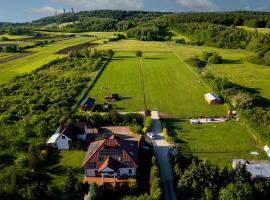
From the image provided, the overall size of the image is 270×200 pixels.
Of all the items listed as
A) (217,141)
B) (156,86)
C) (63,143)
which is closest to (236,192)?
(217,141)

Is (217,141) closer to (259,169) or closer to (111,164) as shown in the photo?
(259,169)

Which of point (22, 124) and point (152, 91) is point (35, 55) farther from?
point (22, 124)

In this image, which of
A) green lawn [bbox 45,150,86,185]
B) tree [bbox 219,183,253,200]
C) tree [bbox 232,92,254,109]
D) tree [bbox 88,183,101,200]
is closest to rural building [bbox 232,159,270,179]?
tree [bbox 219,183,253,200]

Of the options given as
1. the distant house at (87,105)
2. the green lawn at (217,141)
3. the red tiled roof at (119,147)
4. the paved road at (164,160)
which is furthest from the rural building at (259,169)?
the distant house at (87,105)

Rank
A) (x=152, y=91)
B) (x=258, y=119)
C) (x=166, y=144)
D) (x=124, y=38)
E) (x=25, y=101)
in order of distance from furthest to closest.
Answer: (x=124, y=38)
(x=152, y=91)
(x=25, y=101)
(x=258, y=119)
(x=166, y=144)

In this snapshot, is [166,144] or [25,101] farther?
[25,101]

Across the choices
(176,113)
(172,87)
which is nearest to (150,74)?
(172,87)
